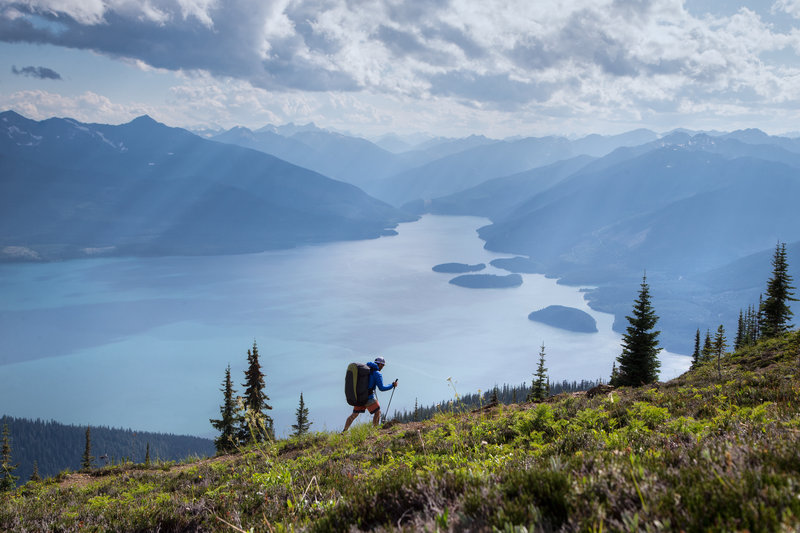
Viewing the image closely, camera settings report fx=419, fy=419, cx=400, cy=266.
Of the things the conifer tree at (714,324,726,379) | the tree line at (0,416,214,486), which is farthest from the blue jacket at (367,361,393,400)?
the tree line at (0,416,214,486)

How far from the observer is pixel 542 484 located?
9.11ft

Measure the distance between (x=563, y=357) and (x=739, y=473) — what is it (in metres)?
204

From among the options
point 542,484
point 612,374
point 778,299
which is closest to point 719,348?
point 542,484

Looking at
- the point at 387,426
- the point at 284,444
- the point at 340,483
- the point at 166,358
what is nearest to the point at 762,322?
the point at 387,426

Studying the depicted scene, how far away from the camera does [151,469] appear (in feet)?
41.4

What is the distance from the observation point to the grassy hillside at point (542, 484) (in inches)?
84.0

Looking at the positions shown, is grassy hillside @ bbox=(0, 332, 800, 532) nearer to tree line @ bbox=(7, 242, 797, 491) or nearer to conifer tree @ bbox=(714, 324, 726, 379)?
conifer tree @ bbox=(714, 324, 726, 379)

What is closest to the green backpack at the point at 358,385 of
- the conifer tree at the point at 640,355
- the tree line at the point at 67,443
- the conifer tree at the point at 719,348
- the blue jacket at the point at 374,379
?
the blue jacket at the point at 374,379

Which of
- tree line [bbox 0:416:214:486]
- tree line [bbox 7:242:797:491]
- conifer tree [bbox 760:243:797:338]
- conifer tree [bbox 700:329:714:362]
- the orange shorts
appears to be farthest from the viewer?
tree line [bbox 0:416:214:486]

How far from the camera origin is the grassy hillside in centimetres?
213

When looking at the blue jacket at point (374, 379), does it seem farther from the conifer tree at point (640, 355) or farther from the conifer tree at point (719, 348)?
the conifer tree at point (640, 355)

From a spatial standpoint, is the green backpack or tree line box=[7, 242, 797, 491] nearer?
the green backpack

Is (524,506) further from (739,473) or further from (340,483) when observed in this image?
(340,483)

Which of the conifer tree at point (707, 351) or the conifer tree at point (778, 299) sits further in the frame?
the conifer tree at point (778, 299)
